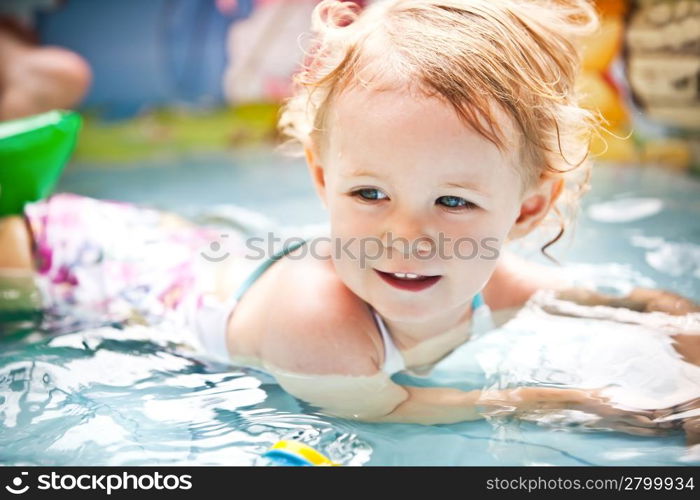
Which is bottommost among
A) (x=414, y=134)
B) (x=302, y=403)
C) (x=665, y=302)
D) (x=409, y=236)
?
(x=302, y=403)

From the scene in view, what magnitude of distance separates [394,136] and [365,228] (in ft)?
0.42

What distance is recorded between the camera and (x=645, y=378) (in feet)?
3.70

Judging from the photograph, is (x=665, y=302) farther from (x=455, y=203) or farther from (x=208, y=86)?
(x=208, y=86)

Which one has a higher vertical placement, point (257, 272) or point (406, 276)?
point (406, 276)

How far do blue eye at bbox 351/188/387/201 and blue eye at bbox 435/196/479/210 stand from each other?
0.07 meters

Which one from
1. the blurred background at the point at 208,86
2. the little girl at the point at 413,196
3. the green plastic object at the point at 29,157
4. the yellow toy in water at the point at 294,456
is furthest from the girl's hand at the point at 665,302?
the green plastic object at the point at 29,157

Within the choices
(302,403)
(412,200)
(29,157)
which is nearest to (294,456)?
(302,403)

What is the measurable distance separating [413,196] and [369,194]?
0.07 m

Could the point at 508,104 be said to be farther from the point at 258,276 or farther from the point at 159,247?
the point at 159,247

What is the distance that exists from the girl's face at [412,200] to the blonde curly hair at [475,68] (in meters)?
0.02

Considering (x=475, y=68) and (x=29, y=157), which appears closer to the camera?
(x=475, y=68)

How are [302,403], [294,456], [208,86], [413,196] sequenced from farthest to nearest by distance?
[208,86]
[302,403]
[413,196]
[294,456]

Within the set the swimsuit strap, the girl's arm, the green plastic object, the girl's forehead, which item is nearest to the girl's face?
the girl's forehead

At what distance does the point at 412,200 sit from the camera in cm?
97
